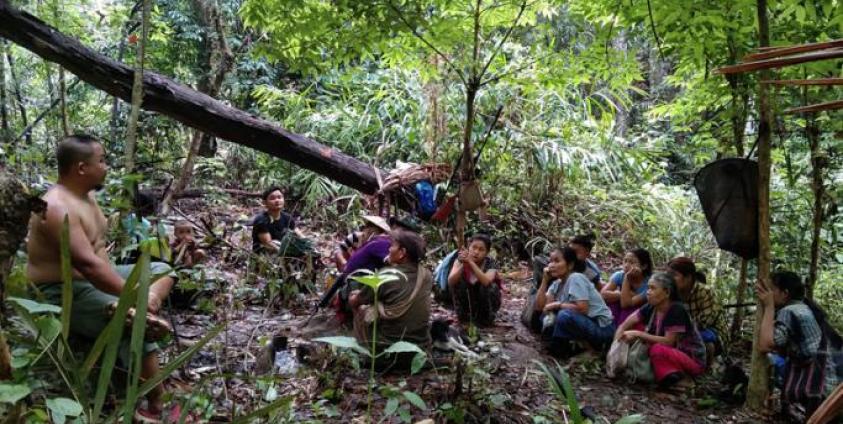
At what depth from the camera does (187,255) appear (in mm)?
4867

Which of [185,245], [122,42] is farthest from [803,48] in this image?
[122,42]

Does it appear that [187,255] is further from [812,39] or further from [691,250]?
[691,250]

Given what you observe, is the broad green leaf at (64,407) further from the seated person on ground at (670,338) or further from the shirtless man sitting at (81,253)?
the seated person on ground at (670,338)

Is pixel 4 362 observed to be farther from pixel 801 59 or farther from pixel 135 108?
pixel 135 108

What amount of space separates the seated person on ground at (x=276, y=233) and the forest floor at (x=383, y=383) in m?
0.50

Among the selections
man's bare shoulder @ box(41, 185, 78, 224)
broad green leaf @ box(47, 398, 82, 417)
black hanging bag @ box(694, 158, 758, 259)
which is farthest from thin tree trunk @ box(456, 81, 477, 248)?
broad green leaf @ box(47, 398, 82, 417)

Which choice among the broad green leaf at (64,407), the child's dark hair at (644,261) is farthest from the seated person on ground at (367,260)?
the broad green leaf at (64,407)

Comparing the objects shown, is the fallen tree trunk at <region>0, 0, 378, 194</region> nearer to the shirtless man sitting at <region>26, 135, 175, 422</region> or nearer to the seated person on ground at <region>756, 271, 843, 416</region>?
the shirtless man sitting at <region>26, 135, 175, 422</region>

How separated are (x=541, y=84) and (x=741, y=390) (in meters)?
2.88

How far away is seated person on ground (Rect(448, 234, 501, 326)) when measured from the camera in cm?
479

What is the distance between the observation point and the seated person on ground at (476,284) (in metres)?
4.79

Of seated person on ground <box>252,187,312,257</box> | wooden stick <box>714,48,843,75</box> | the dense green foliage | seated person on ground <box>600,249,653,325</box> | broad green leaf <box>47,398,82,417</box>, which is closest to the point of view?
wooden stick <box>714,48,843,75</box>

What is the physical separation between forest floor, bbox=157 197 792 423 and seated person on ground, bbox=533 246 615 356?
15cm

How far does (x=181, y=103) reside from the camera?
547 cm
